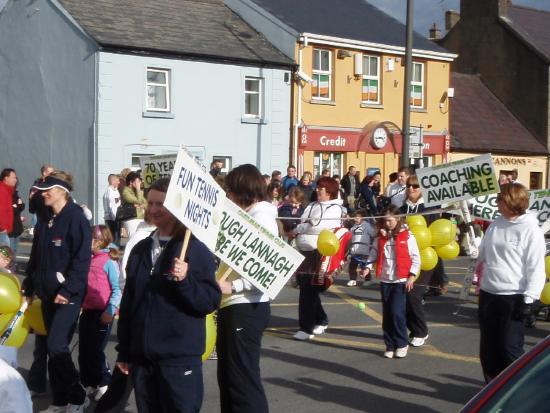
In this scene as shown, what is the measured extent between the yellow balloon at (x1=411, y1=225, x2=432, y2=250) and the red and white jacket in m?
1.00

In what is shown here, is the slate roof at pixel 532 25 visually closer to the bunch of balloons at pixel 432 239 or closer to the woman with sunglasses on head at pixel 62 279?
the bunch of balloons at pixel 432 239

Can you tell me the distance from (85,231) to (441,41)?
39.1 meters

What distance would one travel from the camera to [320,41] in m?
31.9

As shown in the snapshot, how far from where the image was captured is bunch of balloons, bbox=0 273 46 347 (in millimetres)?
7281

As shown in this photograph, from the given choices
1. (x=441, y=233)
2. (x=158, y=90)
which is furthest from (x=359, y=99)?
(x=441, y=233)

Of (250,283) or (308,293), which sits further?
(308,293)

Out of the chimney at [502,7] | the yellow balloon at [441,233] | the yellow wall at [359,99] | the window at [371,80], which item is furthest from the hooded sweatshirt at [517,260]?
the chimney at [502,7]

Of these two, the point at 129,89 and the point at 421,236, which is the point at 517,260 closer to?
the point at 421,236

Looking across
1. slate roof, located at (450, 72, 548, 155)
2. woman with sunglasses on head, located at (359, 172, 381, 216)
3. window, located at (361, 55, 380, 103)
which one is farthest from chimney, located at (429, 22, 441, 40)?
woman with sunglasses on head, located at (359, 172, 381, 216)

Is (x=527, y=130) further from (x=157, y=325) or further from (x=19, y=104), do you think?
(x=157, y=325)

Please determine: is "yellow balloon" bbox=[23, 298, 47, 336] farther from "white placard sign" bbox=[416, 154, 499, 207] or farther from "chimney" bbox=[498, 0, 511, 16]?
"chimney" bbox=[498, 0, 511, 16]

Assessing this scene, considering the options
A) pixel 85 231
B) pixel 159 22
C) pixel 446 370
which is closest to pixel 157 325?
pixel 85 231

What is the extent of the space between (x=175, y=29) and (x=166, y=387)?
25.8m

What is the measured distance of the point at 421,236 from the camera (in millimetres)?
11195
